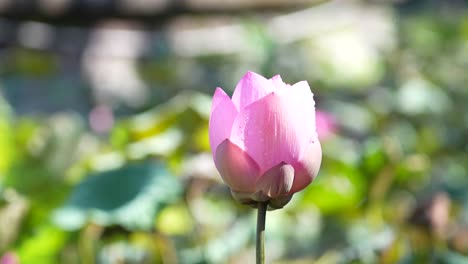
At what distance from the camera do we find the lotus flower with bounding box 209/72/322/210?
2.40ft

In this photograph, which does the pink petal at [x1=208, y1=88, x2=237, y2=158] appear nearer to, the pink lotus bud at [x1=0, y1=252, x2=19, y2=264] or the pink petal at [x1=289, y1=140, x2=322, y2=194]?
the pink petal at [x1=289, y1=140, x2=322, y2=194]

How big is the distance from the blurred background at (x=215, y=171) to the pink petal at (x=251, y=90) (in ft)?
1.22

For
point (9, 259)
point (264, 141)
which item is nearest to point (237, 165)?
point (264, 141)

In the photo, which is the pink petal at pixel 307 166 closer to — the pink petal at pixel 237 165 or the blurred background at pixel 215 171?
the pink petal at pixel 237 165

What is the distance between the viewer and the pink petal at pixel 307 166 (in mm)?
738

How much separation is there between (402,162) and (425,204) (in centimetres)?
23

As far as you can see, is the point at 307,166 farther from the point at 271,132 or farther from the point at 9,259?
the point at 9,259

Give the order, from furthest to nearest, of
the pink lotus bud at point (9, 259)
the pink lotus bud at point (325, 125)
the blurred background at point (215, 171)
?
1. the pink lotus bud at point (325, 125)
2. the blurred background at point (215, 171)
3. the pink lotus bud at point (9, 259)

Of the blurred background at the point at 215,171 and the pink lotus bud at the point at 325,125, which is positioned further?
the pink lotus bud at the point at 325,125

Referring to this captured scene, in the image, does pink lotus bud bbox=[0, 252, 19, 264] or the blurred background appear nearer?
pink lotus bud bbox=[0, 252, 19, 264]

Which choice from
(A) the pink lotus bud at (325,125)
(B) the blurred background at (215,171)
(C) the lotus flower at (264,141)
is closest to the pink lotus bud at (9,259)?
(B) the blurred background at (215,171)

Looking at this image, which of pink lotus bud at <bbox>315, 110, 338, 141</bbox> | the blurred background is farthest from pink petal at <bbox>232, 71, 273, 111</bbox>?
pink lotus bud at <bbox>315, 110, 338, 141</bbox>

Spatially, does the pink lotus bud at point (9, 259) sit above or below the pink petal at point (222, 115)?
below

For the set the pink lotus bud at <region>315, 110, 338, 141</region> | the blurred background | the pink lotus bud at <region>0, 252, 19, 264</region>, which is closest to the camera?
the pink lotus bud at <region>0, 252, 19, 264</region>
